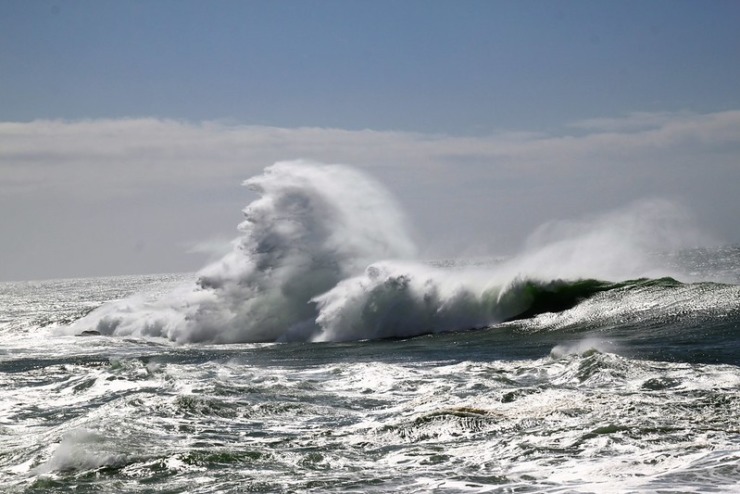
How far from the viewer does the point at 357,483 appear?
1035cm

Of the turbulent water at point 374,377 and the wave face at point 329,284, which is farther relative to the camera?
the wave face at point 329,284

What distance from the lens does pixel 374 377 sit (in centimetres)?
1947

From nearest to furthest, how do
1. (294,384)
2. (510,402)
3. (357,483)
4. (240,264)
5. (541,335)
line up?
(357,483), (510,402), (294,384), (541,335), (240,264)

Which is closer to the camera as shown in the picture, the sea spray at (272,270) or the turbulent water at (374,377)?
the turbulent water at (374,377)

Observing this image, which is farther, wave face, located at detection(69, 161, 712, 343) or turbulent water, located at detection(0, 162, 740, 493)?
wave face, located at detection(69, 161, 712, 343)

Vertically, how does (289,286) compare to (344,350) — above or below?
above

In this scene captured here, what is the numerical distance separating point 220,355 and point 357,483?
59.1ft

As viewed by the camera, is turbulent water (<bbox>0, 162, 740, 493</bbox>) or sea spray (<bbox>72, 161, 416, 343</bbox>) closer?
turbulent water (<bbox>0, 162, 740, 493</bbox>)

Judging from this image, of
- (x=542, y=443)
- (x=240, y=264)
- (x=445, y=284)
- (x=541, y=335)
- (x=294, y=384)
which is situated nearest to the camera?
(x=542, y=443)

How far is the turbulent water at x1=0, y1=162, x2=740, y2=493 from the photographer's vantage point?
1093 centimetres

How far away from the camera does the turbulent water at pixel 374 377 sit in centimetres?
1093

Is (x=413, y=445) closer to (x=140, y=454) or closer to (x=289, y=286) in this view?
(x=140, y=454)

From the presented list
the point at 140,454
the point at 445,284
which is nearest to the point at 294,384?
the point at 140,454

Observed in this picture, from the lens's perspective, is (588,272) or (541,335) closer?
(541,335)
